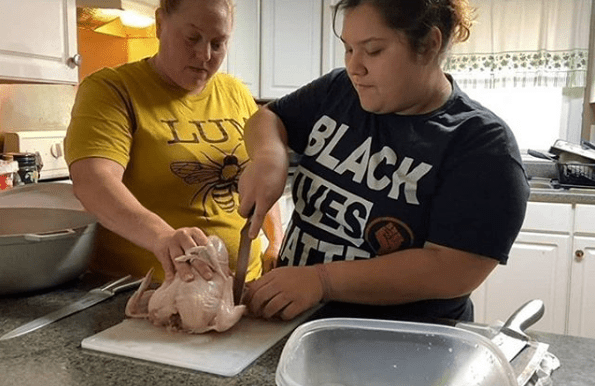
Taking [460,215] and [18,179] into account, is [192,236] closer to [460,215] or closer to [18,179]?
[460,215]

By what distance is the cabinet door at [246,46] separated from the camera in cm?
289

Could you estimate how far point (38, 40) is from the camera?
5.89ft

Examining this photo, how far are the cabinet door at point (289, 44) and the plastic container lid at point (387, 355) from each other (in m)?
2.47

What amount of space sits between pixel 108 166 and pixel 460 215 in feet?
1.95

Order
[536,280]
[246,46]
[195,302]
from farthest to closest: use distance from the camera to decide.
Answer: [246,46]
[536,280]
[195,302]

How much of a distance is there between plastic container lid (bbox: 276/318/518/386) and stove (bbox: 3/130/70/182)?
1.64 m

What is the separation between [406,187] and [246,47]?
87.2 inches

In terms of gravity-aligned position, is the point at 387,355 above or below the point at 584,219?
above

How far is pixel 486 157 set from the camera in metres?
0.88

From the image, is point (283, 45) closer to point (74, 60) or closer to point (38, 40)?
point (74, 60)

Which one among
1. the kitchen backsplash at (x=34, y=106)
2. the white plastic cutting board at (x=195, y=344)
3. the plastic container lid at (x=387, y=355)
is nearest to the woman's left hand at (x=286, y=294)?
the white plastic cutting board at (x=195, y=344)

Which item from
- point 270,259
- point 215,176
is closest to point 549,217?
point 270,259

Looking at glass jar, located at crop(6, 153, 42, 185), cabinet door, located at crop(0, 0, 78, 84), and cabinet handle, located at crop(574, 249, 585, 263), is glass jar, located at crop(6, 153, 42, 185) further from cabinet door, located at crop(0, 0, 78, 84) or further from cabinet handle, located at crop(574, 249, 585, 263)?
cabinet handle, located at crop(574, 249, 585, 263)

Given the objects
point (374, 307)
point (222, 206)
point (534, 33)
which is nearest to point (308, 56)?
point (534, 33)
